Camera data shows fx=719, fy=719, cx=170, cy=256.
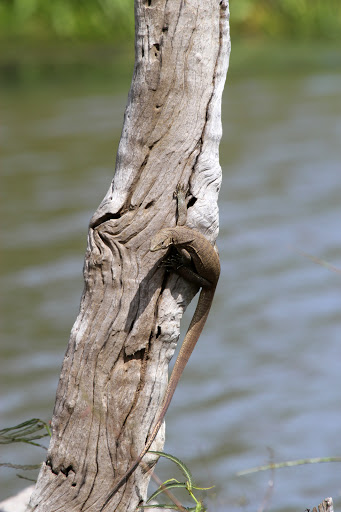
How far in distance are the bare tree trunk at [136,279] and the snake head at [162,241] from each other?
40mm

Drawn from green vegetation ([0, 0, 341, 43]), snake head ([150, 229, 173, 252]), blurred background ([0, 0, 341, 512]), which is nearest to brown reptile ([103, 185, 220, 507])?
snake head ([150, 229, 173, 252])

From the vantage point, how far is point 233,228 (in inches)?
361

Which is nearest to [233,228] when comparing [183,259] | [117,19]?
[183,259]

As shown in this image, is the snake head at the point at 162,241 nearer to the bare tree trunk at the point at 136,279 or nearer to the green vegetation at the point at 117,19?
the bare tree trunk at the point at 136,279

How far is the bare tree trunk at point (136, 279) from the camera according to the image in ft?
8.95

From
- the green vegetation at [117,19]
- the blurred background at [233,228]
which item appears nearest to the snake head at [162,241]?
the blurred background at [233,228]

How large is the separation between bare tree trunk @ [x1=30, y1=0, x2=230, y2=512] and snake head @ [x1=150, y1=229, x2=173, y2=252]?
0.04 meters

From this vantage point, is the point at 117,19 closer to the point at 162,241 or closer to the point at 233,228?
the point at 233,228

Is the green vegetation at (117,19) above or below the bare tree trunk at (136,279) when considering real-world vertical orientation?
above

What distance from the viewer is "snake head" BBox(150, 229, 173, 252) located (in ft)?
8.84

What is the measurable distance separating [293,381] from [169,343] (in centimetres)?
362

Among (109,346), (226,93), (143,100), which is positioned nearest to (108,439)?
(109,346)

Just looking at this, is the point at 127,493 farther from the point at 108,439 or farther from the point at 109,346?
the point at 109,346

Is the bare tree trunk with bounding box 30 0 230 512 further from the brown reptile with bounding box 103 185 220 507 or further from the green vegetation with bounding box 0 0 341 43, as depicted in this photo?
the green vegetation with bounding box 0 0 341 43
